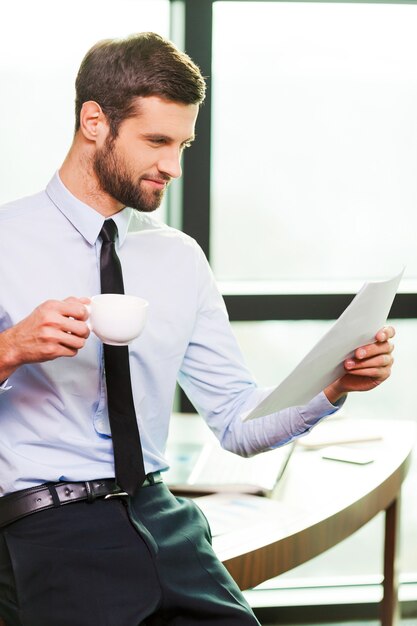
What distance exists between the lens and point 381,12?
A: 284cm

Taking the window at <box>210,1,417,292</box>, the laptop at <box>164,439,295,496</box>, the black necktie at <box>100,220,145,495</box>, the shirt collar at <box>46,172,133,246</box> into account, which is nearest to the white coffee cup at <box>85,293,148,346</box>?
the black necktie at <box>100,220,145,495</box>

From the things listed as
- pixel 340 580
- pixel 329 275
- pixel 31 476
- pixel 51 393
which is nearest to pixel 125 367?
pixel 51 393

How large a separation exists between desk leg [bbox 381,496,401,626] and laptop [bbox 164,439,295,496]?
0.42 metres

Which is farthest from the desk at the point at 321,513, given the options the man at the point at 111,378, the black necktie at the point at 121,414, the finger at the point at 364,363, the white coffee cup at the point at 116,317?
the white coffee cup at the point at 116,317

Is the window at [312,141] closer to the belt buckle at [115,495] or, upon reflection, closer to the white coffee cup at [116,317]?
the belt buckle at [115,495]

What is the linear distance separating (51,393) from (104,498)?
199 millimetres

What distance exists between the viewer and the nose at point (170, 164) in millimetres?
1551

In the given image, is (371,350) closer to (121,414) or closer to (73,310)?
(121,414)

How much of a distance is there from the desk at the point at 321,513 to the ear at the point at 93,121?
2.59 feet

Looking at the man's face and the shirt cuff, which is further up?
the man's face

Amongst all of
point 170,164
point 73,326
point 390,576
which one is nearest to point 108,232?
point 170,164

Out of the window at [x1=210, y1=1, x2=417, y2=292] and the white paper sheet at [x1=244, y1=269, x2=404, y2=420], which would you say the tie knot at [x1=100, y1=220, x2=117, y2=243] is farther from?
the window at [x1=210, y1=1, x2=417, y2=292]

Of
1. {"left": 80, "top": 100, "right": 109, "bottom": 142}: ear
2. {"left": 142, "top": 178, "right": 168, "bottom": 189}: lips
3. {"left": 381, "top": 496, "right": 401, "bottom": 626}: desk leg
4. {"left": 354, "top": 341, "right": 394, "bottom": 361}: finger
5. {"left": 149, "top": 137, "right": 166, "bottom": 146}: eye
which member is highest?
{"left": 80, "top": 100, "right": 109, "bottom": 142}: ear

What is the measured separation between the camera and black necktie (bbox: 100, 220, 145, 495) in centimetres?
142
